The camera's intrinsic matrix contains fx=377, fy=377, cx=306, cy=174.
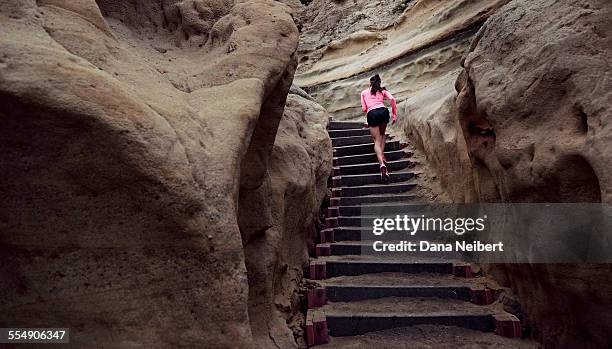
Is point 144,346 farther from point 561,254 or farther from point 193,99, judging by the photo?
point 561,254

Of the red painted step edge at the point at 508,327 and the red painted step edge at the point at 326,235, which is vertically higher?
the red painted step edge at the point at 326,235

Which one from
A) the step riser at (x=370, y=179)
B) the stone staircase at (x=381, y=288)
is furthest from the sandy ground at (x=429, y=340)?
the step riser at (x=370, y=179)

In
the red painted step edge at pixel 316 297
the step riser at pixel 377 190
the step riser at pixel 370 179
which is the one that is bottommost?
the red painted step edge at pixel 316 297

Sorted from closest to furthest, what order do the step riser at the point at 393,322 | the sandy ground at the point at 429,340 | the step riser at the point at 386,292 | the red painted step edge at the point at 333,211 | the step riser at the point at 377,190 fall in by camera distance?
1. the sandy ground at the point at 429,340
2. the step riser at the point at 393,322
3. the step riser at the point at 386,292
4. the red painted step edge at the point at 333,211
5. the step riser at the point at 377,190

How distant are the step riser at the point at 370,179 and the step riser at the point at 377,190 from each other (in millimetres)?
236

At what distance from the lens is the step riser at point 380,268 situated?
3414 millimetres

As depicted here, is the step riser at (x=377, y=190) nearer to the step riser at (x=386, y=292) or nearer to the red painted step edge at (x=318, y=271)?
the red painted step edge at (x=318, y=271)

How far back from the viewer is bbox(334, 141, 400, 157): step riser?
5914 mm

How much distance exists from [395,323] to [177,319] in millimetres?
Answer: 1753

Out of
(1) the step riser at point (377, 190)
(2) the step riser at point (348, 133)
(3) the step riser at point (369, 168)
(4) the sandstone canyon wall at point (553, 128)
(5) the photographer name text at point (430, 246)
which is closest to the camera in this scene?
(4) the sandstone canyon wall at point (553, 128)

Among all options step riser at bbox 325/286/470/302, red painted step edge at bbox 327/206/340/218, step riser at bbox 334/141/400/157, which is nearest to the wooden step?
red painted step edge at bbox 327/206/340/218

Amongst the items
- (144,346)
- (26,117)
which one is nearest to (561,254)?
(144,346)

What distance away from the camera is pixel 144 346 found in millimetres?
1444

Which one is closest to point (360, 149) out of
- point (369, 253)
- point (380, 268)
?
point (369, 253)
